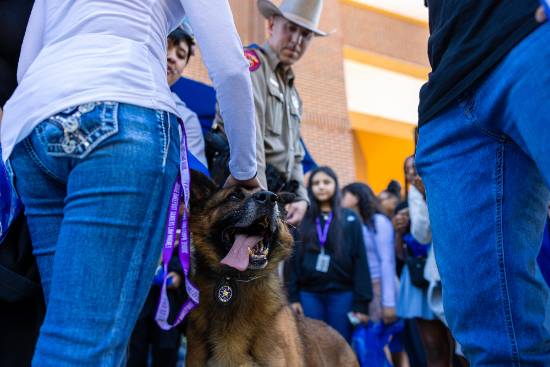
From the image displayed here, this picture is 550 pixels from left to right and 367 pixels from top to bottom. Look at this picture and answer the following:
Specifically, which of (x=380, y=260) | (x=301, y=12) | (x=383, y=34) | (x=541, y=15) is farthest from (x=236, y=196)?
(x=383, y=34)

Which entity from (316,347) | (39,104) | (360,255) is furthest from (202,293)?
(360,255)

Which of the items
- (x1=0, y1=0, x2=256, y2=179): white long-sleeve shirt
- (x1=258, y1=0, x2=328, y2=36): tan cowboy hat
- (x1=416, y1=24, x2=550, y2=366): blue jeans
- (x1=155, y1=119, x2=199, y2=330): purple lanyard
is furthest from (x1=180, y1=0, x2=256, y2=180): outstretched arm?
(x1=258, y1=0, x2=328, y2=36): tan cowboy hat

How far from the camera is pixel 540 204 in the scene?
5.10 ft

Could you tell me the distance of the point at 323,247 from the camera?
5.26m

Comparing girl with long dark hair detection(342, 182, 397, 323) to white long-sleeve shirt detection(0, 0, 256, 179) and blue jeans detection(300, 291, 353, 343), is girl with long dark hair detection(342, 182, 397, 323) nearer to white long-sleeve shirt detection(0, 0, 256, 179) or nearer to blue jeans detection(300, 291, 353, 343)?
blue jeans detection(300, 291, 353, 343)

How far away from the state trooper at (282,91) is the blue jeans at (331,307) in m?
1.62

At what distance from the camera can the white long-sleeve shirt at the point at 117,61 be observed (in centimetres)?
138

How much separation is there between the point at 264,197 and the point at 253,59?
3.04ft

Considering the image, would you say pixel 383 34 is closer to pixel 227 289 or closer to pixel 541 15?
pixel 227 289

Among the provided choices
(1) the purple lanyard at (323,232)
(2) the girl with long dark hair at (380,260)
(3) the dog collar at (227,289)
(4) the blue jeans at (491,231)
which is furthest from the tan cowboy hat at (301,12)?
(2) the girl with long dark hair at (380,260)

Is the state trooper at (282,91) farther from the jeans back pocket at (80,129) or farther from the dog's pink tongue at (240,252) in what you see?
the jeans back pocket at (80,129)

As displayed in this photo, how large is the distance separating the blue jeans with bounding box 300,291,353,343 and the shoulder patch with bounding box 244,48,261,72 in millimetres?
2526

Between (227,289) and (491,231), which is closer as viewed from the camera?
(491,231)

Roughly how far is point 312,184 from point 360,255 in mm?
868
